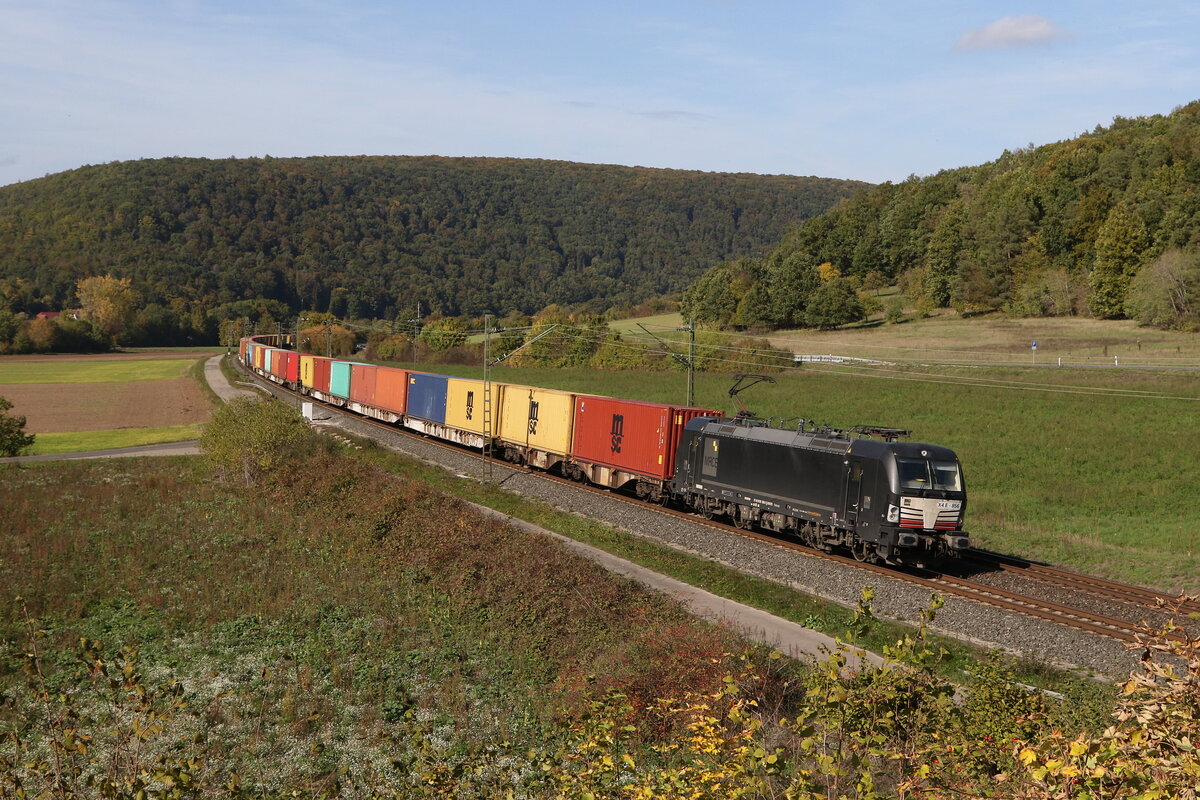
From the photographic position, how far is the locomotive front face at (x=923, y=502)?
23391 mm

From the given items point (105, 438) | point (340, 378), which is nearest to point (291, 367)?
point (340, 378)

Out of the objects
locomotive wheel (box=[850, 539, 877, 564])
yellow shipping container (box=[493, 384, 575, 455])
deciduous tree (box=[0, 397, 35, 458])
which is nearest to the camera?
locomotive wheel (box=[850, 539, 877, 564])

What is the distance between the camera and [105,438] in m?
57.2

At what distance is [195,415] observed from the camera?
6956cm

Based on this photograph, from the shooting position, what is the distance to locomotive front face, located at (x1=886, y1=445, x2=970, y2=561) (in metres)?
23.4

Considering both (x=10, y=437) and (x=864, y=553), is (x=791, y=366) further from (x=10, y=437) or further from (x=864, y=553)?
→ (x=10, y=437)

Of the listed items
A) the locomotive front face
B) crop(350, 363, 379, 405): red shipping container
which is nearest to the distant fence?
crop(350, 363, 379, 405): red shipping container

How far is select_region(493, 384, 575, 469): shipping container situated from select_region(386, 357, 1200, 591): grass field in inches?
610

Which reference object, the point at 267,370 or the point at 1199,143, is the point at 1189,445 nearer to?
the point at 1199,143

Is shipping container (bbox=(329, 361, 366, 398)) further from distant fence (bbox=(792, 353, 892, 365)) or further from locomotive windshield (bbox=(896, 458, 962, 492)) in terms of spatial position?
locomotive windshield (bbox=(896, 458, 962, 492))

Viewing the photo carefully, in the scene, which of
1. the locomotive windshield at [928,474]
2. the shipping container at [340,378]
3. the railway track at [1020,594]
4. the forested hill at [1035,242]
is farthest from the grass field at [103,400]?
the forested hill at [1035,242]

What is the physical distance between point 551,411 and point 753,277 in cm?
8547

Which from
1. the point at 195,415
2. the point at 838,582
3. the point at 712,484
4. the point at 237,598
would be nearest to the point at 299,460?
the point at 237,598

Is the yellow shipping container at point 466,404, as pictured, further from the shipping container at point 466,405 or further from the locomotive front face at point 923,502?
the locomotive front face at point 923,502
